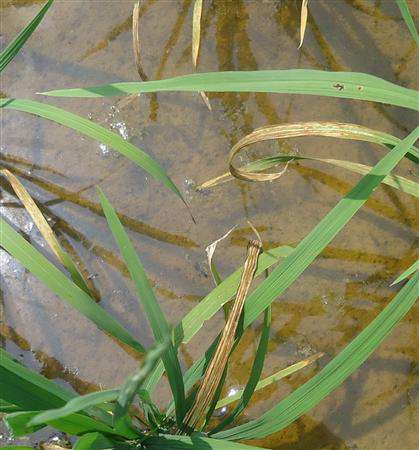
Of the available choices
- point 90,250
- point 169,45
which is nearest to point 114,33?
point 169,45

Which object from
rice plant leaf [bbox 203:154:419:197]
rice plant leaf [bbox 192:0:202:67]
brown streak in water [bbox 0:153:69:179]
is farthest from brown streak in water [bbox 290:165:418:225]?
brown streak in water [bbox 0:153:69:179]

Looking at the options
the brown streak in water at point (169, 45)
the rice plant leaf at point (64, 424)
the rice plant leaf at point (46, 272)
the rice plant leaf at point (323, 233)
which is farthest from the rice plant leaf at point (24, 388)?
the brown streak in water at point (169, 45)

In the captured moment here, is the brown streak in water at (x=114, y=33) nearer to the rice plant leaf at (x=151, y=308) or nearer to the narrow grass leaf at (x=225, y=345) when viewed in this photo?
the rice plant leaf at (x=151, y=308)

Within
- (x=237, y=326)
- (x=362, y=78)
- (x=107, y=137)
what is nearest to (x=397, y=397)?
(x=237, y=326)

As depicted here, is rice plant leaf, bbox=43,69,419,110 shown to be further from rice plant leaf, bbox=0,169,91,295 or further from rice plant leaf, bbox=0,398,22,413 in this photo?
rice plant leaf, bbox=0,398,22,413

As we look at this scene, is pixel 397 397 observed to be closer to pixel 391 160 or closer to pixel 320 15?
pixel 391 160

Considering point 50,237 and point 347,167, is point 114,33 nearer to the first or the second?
point 50,237
